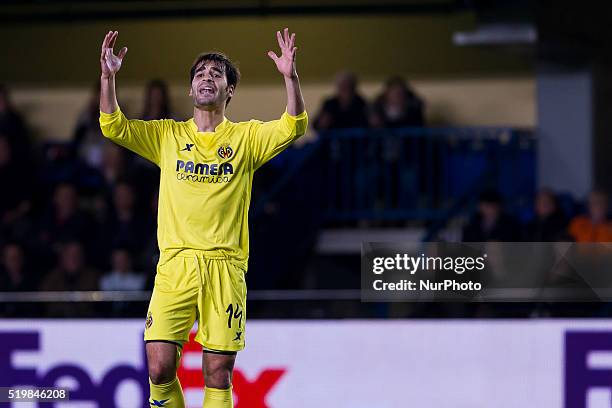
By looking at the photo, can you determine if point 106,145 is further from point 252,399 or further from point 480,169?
point 252,399

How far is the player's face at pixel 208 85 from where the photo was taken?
5.25 metres

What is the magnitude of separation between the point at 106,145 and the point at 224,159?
453 cm

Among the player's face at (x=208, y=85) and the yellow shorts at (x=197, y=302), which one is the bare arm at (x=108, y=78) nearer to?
the player's face at (x=208, y=85)

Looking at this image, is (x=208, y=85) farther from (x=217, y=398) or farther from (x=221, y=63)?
(x=217, y=398)

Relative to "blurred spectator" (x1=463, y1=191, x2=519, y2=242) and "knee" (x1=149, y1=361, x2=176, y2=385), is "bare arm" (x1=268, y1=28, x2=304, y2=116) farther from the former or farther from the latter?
"blurred spectator" (x1=463, y1=191, x2=519, y2=242)

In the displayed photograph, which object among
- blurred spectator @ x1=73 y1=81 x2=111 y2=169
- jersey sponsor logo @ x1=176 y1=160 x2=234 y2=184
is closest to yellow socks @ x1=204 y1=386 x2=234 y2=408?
jersey sponsor logo @ x1=176 y1=160 x2=234 y2=184

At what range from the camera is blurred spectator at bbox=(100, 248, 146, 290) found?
27.1 feet

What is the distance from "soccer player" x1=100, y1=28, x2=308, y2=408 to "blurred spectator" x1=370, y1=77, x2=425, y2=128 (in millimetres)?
4179

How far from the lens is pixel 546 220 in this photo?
8.35m

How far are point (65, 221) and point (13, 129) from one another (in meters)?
1.18

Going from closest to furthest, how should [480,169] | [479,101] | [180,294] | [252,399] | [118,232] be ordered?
1. [180,294]
2. [252,399]
3. [118,232]
4. [480,169]
5. [479,101]

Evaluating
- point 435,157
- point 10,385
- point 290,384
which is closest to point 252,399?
point 290,384

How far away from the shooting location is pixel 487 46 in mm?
9992

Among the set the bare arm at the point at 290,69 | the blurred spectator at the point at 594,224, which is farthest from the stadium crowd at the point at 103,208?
the bare arm at the point at 290,69
